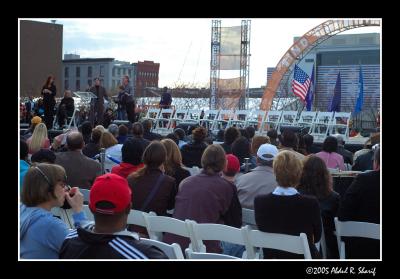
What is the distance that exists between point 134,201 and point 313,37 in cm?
2165

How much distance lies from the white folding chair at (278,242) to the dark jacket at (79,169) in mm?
2806

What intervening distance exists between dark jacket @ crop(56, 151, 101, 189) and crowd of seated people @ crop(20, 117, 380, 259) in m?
0.01

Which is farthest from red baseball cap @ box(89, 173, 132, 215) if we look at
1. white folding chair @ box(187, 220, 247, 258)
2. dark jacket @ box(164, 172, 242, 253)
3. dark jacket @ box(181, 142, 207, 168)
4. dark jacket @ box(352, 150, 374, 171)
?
dark jacket @ box(352, 150, 374, 171)

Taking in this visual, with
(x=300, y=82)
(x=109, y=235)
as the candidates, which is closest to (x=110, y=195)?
(x=109, y=235)

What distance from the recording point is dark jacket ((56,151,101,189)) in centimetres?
661

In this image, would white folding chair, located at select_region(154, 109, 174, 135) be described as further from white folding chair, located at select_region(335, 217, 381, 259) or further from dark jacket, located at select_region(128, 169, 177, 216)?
white folding chair, located at select_region(335, 217, 381, 259)

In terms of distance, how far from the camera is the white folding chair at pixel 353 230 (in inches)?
179

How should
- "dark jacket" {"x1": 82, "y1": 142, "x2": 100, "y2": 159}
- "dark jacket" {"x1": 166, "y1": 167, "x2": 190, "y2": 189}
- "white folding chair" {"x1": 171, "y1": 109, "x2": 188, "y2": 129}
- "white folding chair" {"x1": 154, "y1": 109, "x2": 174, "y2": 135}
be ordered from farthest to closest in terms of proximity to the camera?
1. "white folding chair" {"x1": 171, "y1": 109, "x2": 188, "y2": 129}
2. "white folding chair" {"x1": 154, "y1": 109, "x2": 174, "y2": 135}
3. "dark jacket" {"x1": 82, "y1": 142, "x2": 100, "y2": 159}
4. "dark jacket" {"x1": 166, "y1": 167, "x2": 190, "y2": 189}

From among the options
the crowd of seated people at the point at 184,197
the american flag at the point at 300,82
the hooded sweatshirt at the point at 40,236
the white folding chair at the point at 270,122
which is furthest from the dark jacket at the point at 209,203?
the american flag at the point at 300,82

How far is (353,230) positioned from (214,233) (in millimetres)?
1183

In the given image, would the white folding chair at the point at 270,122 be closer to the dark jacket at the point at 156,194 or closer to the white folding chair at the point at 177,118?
the white folding chair at the point at 177,118

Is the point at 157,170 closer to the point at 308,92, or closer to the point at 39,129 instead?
the point at 39,129

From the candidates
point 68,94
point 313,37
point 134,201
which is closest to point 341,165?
point 134,201
